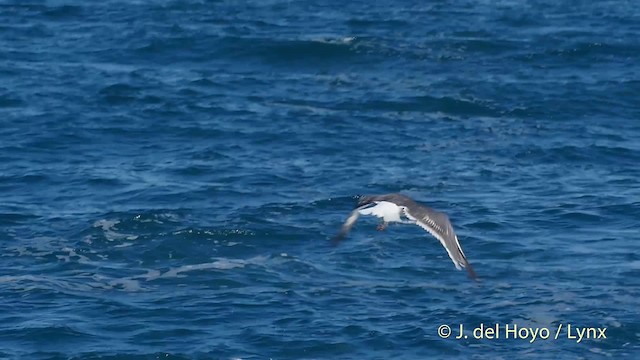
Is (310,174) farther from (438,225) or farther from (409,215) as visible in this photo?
(438,225)

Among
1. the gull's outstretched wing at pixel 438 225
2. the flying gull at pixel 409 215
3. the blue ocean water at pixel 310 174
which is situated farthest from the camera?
the blue ocean water at pixel 310 174

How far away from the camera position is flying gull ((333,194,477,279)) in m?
23.7

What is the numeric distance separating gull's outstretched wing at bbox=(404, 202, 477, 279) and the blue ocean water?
8.47ft

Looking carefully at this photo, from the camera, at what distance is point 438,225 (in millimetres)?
23938

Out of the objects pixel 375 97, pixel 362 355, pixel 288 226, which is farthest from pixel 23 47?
pixel 362 355

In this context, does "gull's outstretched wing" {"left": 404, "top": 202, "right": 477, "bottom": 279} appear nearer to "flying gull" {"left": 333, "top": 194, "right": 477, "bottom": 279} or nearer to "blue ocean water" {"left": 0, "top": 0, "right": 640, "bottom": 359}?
"flying gull" {"left": 333, "top": 194, "right": 477, "bottom": 279}

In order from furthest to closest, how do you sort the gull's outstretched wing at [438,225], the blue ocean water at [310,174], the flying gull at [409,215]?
the blue ocean water at [310,174] → the flying gull at [409,215] → the gull's outstretched wing at [438,225]

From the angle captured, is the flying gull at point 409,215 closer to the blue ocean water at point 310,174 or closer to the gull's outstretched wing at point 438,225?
the gull's outstretched wing at point 438,225

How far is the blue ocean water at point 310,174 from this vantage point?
1043 inches

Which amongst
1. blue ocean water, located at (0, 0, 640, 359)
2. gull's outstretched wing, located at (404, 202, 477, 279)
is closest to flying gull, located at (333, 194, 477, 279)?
gull's outstretched wing, located at (404, 202, 477, 279)

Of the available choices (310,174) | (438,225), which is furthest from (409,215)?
(310,174)

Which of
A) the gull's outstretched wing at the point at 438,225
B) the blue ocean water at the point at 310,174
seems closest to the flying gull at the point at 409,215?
the gull's outstretched wing at the point at 438,225

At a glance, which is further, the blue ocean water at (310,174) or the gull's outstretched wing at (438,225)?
the blue ocean water at (310,174)

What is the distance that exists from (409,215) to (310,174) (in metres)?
11.2
